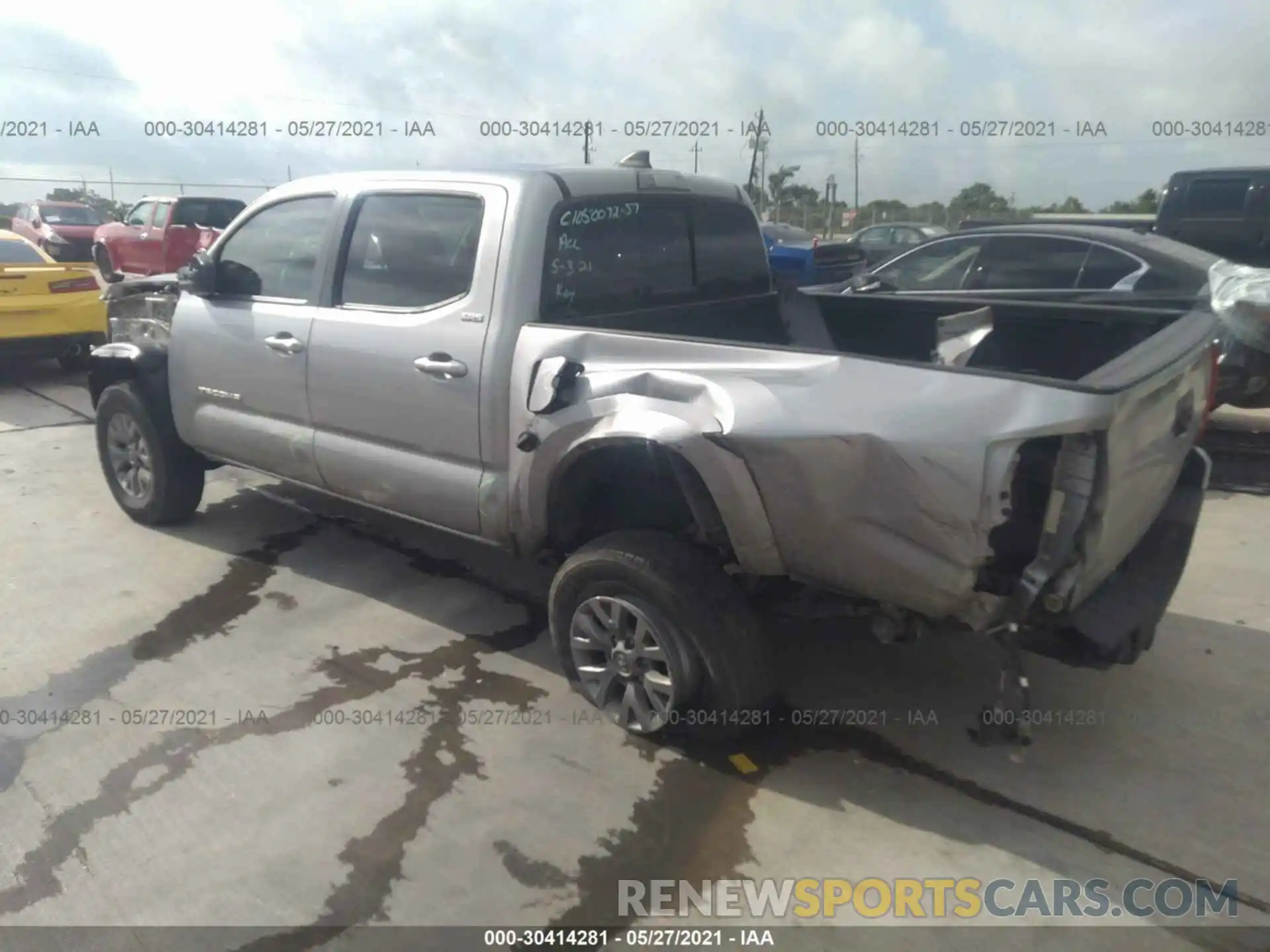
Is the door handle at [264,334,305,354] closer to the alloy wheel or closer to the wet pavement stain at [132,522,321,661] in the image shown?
the wet pavement stain at [132,522,321,661]

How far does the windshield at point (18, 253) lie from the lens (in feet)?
30.2

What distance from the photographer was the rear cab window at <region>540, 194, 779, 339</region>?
3.68 m

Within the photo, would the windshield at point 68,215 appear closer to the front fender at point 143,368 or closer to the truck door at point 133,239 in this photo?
the truck door at point 133,239

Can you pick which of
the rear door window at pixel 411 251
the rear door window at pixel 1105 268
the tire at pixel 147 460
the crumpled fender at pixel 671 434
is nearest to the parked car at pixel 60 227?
the tire at pixel 147 460

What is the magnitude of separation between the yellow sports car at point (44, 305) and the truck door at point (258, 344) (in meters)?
4.54

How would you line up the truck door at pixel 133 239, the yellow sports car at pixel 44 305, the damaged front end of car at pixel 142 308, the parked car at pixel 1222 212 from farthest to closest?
1. the truck door at pixel 133 239
2. the parked car at pixel 1222 212
3. the yellow sports car at pixel 44 305
4. the damaged front end of car at pixel 142 308

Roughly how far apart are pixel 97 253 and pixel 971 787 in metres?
17.6

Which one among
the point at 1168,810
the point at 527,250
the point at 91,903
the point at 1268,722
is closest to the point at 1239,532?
the point at 1268,722

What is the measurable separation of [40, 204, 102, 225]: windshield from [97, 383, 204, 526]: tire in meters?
17.1

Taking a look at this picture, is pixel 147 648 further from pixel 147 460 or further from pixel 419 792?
pixel 419 792

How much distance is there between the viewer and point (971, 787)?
316 centimetres

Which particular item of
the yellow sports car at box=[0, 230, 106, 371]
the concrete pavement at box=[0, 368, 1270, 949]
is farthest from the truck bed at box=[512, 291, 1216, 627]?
the yellow sports car at box=[0, 230, 106, 371]

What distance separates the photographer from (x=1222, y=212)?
967 centimetres

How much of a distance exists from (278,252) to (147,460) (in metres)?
1.53
